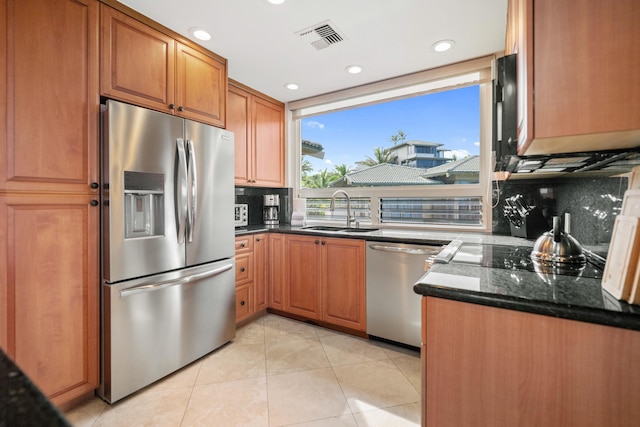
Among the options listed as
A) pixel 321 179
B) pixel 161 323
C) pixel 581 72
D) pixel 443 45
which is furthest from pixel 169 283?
pixel 443 45

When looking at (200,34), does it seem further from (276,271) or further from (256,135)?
(276,271)

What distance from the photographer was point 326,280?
2.75 m

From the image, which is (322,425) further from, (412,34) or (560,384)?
(412,34)

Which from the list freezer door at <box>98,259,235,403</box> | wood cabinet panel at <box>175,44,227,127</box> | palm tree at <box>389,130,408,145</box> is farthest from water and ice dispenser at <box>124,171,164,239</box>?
palm tree at <box>389,130,408,145</box>

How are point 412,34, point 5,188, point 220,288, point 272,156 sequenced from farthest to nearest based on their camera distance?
point 272,156
point 220,288
point 412,34
point 5,188

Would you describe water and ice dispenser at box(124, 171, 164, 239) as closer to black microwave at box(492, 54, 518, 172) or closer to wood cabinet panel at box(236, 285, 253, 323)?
wood cabinet panel at box(236, 285, 253, 323)

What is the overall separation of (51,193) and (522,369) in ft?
7.27

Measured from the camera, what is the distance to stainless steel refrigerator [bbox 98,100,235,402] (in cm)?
173

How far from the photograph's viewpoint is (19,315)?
4.85 feet

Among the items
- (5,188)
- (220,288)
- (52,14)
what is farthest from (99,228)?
(52,14)

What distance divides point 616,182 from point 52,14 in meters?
2.82

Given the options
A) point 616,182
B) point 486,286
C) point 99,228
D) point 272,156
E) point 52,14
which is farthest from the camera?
point 272,156

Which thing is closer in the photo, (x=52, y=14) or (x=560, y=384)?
(x=560, y=384)

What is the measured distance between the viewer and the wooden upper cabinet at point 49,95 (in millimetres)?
1438
